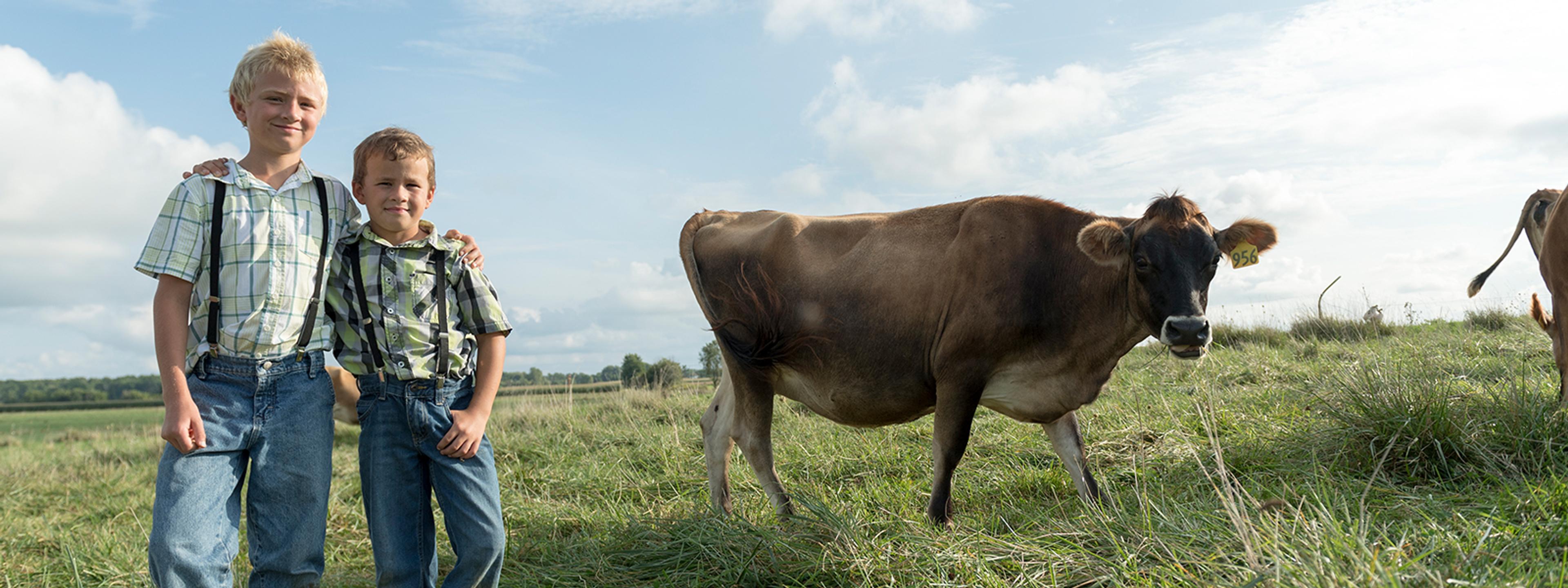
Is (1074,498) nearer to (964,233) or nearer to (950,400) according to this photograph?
(950,400)

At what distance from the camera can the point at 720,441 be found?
Answer: 634 centimetres

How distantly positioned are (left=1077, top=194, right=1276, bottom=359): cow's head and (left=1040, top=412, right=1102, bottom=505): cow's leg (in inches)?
34.9

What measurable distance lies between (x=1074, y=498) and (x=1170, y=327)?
1324mm

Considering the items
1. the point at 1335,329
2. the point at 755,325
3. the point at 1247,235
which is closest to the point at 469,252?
the point at 755,325

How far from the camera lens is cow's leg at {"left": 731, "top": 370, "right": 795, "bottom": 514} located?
5.83m

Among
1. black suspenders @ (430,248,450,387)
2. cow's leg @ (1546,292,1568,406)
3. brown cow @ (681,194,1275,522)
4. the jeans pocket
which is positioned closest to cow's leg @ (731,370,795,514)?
brown cow @ (681,194,1275,522)

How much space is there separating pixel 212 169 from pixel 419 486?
5.24 feet

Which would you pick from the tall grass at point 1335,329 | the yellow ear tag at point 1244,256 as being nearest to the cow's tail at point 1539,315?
the tall grass at point 1335,329

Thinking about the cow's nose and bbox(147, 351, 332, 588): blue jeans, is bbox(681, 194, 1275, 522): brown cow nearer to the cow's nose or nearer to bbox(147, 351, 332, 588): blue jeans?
the cow's nose

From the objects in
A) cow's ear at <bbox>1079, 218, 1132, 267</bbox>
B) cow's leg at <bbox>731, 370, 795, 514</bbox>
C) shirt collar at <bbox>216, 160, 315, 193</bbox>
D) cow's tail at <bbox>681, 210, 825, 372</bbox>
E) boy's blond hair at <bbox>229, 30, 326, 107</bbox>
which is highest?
boy's blond hair at <bbox>229, 30, 326, 107</bbox>

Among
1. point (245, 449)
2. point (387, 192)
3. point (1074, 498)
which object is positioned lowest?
point (1074, 498)

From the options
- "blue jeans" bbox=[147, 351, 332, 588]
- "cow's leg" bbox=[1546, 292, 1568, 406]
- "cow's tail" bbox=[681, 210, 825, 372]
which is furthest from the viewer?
"cow's leg" bbox=[1546, 292, 1568, 406]

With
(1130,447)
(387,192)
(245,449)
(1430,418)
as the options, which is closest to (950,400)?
(1130,447)

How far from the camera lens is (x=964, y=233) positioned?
216 inches
